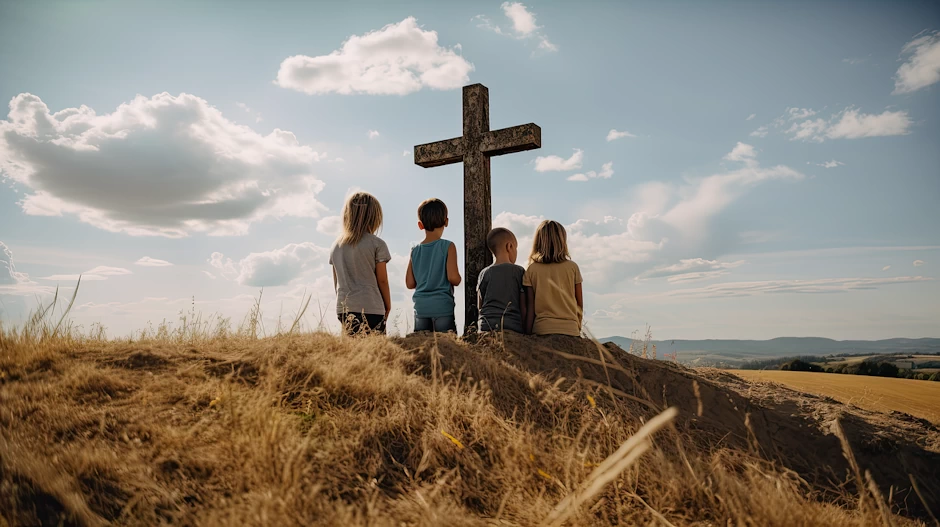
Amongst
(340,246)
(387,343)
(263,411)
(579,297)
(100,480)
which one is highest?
(340,246)

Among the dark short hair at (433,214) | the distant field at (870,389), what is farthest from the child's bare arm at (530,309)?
the distant field at (870,389)

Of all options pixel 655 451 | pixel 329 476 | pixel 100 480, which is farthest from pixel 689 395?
pixel 100 480

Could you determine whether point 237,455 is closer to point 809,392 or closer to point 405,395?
point 405,395

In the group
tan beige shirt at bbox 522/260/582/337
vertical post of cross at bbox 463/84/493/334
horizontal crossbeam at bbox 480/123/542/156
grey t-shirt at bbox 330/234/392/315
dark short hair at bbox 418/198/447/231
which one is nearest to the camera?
tan beige shirt at bbox 522/260/582/337

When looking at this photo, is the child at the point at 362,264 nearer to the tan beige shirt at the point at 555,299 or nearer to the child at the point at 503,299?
the child at the point at 503,299

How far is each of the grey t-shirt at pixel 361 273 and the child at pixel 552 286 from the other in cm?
→ 152

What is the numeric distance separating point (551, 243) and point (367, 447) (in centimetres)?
329

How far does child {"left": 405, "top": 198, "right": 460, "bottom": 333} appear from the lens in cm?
602

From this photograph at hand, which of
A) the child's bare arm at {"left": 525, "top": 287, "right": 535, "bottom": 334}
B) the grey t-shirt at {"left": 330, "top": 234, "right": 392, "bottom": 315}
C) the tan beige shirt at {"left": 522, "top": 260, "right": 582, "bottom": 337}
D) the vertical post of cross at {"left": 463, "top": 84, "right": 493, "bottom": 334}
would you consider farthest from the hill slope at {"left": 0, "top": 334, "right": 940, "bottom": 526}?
the vertical post of cross at {"left": 463, "top": 84, "right": 493, "bottom": 334}

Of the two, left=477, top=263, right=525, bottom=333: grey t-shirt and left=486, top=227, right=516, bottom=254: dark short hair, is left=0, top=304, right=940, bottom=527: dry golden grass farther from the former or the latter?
left=486, top=227, right=516, bottom=254: dark short hair

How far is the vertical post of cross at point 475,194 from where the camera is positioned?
22.9 ft

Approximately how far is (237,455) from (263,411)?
27 centimetres

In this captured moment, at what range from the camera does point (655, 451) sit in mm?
3502

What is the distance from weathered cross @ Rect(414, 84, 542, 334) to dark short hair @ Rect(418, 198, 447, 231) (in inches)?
34.7
